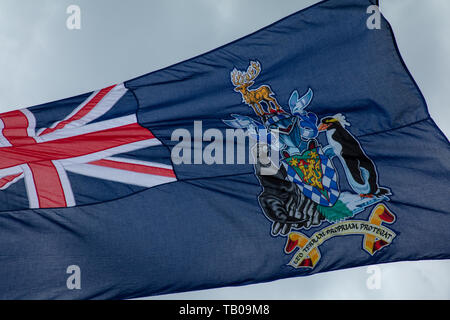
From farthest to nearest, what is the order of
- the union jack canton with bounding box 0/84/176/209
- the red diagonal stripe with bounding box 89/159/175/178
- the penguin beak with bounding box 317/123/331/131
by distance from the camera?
the penguin beak with bounding box 317/123/331/131 → the red diagonal stripe with bounding box 89/159/175/178 → the union jack canton with bounding box 0/84/176/209

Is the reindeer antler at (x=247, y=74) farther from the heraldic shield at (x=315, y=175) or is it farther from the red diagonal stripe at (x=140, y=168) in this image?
the red diagonal stripe at (x=140, y=168)

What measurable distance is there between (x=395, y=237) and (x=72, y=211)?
12.1 feet

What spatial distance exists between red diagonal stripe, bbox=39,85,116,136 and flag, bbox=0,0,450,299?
0.7 inches

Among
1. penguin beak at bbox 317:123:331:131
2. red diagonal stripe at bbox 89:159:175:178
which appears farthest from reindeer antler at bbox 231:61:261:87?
red diagonal stripe at bbox 89:159:175:178

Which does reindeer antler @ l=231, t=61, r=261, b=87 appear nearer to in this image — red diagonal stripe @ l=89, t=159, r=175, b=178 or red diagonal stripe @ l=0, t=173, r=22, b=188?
red diagonal stripe @ l=89, t=159, r=175, b=178

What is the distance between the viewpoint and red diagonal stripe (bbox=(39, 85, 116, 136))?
23.6 feet

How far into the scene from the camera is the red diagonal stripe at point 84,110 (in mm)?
7184

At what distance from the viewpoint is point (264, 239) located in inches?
268

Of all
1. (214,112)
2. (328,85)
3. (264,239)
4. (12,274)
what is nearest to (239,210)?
(264,239)

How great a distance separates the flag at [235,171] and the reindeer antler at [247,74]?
2 centimetres

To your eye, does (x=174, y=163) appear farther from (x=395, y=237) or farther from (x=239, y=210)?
(x=395, y=237)

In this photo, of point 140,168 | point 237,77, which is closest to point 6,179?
point 140,168

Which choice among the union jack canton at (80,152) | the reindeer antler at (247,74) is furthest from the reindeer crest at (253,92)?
the union jack canton at (80,152)

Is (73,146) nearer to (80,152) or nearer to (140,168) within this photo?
(80,152)
